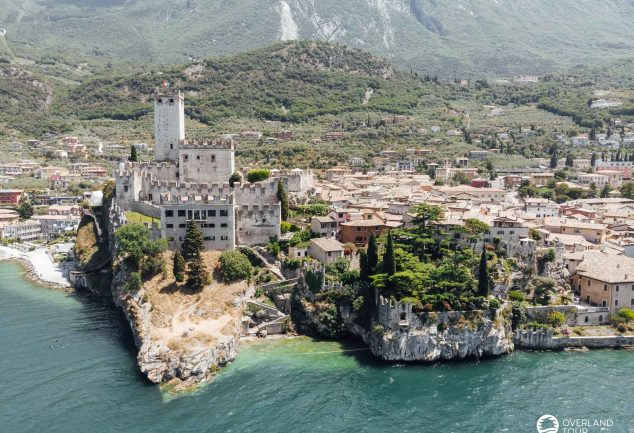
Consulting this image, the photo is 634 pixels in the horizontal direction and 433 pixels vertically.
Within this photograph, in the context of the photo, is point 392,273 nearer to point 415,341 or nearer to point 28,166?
point 415,341

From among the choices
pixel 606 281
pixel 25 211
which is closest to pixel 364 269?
pixel 606 281

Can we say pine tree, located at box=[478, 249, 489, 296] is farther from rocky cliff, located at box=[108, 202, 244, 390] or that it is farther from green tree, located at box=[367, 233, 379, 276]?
rocky cliff, located at box=[108, 202, 244, 390]

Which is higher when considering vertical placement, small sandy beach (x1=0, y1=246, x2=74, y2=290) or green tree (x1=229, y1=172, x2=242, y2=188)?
green tree (x1=229, y1=172, x2=242, y2=188)

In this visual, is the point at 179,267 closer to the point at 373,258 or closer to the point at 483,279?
the point at 373,258

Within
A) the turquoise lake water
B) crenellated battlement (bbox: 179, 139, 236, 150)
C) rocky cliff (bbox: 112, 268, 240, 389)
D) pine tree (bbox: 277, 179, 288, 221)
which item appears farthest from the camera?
crenellated battlement (bbox: 179, 139, 236, 150)

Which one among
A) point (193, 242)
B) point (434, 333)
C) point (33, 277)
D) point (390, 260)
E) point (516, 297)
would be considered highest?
point (193, 242)

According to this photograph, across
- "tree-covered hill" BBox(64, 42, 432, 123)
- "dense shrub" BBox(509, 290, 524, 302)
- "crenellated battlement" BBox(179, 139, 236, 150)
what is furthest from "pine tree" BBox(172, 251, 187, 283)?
"tree-covered hill" BBox(64, 42, 432, 123)

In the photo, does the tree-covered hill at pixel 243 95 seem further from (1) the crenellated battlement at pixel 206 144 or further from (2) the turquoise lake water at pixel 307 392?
(2) the turquoise lake water at pixel 307 392
